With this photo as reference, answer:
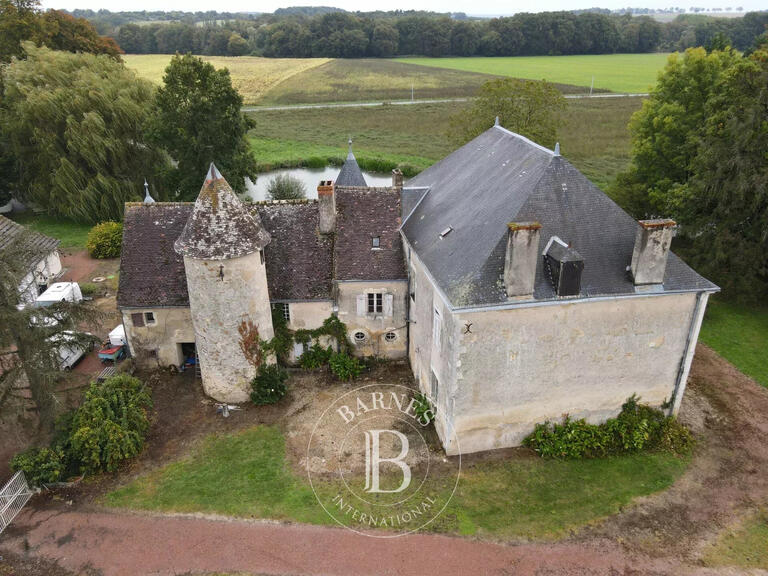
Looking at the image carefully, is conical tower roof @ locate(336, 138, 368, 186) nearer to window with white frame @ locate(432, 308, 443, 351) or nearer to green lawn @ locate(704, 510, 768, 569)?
window with white frame @ locate(432, 308, 443, 351)

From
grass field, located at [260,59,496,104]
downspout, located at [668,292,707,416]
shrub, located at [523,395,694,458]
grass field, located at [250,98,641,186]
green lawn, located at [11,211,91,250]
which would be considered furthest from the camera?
grass field, located at [260,59,496,104]

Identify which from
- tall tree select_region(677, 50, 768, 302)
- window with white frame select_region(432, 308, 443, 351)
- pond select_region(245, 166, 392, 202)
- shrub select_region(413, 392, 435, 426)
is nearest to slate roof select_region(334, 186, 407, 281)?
window with white frame select_region(432, 308, 443, 351)

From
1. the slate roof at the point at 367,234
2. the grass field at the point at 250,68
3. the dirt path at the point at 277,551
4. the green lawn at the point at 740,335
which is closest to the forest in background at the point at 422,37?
the grass field at the point at 250,68

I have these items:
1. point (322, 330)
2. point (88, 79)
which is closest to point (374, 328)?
point (322, 330)

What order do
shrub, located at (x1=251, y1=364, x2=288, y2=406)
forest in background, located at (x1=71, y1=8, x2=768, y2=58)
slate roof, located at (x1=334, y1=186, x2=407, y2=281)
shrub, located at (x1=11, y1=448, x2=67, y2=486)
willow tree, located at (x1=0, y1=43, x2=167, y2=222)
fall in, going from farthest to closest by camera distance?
forest in background, located at (x1=71, y1=8, x2=768, y2=58) < willow tree, located at (x1=0, y1=43, x2=167, y2=222) < slate roof, located at (x1=334, y1=186, x2=407, y2=281) < shrub, located at (x1=251, y1=364, x2=288, y2=406) < shrub, located at (x1=11, y1=448, x2=67, y2=486)

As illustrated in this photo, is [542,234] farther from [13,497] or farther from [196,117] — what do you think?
[196,117]

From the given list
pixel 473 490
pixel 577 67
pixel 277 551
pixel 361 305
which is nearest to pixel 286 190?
pixel 361 305
